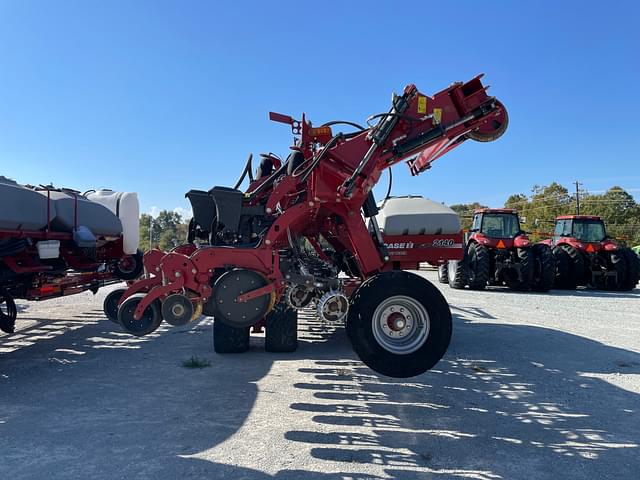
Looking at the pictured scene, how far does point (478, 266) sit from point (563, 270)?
348 cm

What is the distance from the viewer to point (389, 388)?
4.61 metres

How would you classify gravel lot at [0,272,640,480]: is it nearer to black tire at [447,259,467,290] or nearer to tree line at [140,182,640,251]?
black tire at [447,259,467,290]

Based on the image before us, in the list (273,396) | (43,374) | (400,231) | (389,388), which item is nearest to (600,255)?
(400,231)

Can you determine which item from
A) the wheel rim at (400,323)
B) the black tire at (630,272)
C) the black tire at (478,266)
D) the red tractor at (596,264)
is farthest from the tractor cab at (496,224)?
the wheel rim at (400,323)

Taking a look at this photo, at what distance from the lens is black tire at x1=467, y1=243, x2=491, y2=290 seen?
13.7m

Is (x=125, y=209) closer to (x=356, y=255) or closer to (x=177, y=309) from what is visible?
(x=177, y=309)

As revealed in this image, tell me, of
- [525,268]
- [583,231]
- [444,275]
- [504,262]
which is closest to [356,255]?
[525,268]

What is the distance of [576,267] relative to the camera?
14898 millimetres

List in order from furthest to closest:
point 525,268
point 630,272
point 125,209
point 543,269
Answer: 1. point 630,272
2. point 543,269
3. point 525,268
4. point 125,209

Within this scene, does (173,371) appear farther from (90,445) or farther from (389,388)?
(389,388)

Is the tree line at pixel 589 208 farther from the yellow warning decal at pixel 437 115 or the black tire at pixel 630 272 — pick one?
the yellow warning decal at pixel 437 115

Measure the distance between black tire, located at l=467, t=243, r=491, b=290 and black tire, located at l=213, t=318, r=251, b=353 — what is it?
31.9 feet

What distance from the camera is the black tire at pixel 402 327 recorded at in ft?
11.6

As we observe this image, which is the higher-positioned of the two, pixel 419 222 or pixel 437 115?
pixel 437 115
